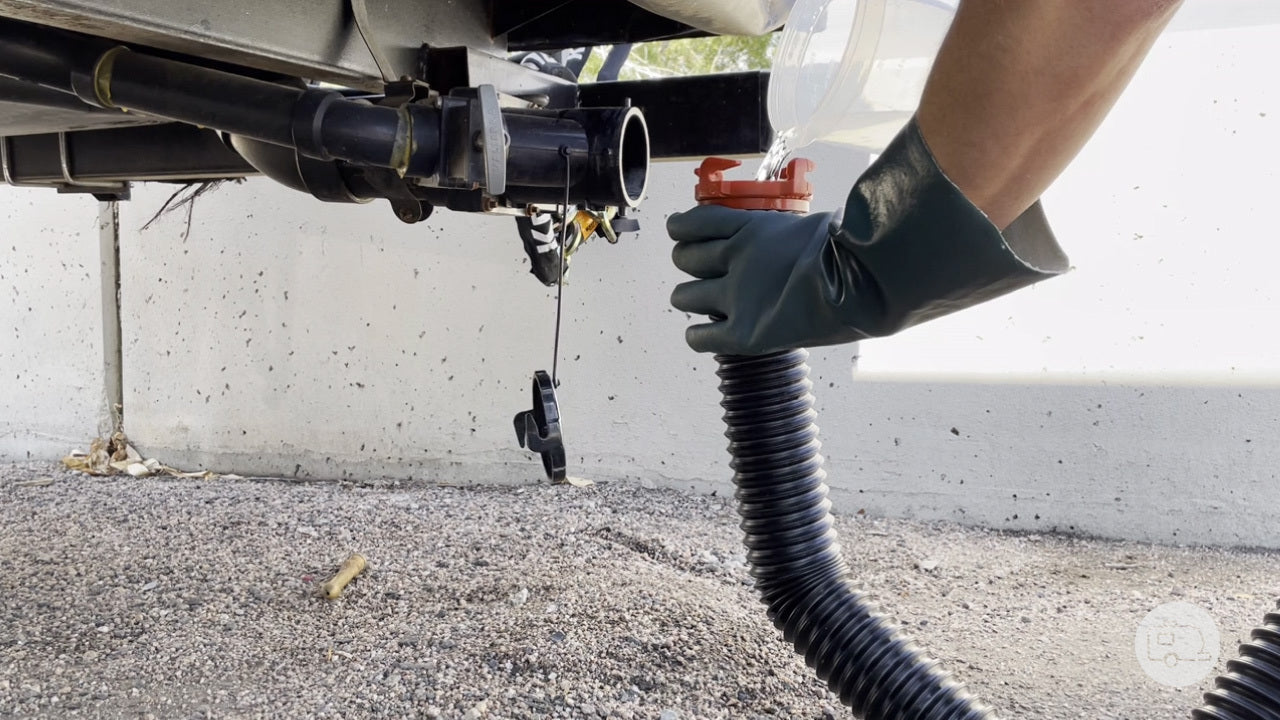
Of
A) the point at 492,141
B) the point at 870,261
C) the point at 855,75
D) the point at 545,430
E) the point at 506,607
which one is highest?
the point at 855,75

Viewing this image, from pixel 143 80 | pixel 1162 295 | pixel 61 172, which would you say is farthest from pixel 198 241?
pixel 1162 295

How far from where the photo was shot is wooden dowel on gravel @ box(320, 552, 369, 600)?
179cm

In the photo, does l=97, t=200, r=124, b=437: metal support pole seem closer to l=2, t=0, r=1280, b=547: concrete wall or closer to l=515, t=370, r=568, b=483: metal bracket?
l=2, t=0, r=1280, b=547: concrete wall

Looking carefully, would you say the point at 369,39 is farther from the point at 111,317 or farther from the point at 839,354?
the point at 111,317

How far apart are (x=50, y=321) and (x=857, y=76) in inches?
134

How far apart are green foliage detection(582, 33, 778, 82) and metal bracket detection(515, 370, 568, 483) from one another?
131 inches

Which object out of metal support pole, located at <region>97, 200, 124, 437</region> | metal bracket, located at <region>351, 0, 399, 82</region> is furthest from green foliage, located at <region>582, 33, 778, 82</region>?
metal bracket, located at <region>351, 0, 399, 82</region>

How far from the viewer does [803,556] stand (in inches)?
43.4

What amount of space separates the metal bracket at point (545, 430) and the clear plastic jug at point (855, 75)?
0.43 metres

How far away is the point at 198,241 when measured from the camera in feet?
10.6

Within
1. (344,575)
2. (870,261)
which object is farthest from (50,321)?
(870,261)

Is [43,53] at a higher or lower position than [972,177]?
higher

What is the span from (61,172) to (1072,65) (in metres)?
1.82

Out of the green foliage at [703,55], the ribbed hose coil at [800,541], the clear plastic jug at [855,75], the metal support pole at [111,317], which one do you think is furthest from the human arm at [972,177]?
the green foliage at [703,55]
